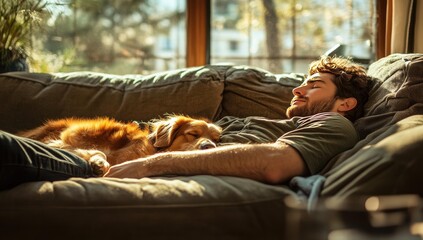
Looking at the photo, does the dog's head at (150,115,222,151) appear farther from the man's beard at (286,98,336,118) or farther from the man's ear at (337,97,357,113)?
the man's ear at (337,97,357,113)

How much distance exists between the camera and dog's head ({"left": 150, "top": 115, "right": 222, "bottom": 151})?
7.32ft

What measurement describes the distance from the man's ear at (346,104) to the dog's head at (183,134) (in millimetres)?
556

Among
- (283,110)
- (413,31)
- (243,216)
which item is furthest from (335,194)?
(413,31)

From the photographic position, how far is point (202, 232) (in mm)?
1390

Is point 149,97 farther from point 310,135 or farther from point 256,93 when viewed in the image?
point 310,135

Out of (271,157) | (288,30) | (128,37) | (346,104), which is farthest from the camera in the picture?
(128,37)

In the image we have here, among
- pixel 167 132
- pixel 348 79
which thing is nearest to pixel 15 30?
pixel 167 132

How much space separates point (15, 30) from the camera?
2996 mm

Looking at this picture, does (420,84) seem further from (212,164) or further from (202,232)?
(202,232)

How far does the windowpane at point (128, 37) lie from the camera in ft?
12.1

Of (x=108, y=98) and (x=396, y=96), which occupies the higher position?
(x=396, y=96)

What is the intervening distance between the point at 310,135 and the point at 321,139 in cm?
4

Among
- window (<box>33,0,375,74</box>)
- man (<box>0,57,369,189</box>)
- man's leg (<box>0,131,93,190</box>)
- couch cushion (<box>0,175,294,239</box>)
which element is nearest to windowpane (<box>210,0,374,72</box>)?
window (<box>33,0,375,74</box>)

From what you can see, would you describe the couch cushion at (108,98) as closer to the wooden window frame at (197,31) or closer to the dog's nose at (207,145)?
the dog's nose at (207,145)
